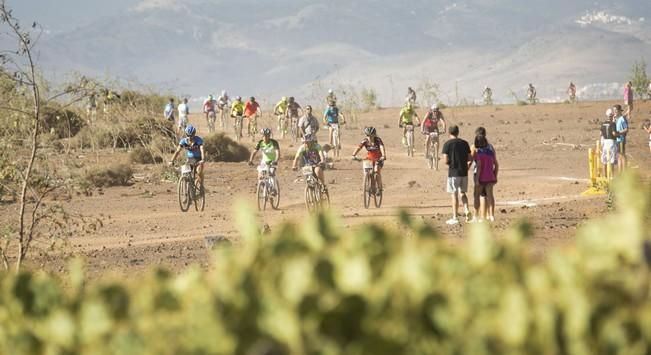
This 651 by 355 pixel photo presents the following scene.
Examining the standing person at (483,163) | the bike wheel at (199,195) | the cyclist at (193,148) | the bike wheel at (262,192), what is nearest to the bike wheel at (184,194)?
the bike wheel at (199,195)

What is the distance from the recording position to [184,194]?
23.0m

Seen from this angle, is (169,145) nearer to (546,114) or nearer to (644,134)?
(644,134)

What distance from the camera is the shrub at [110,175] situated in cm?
2984

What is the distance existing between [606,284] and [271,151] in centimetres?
1834

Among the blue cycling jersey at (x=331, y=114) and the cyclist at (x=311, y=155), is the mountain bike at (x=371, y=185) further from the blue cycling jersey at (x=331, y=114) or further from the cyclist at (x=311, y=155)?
the blue cycling jersey at (x=331, y=114)

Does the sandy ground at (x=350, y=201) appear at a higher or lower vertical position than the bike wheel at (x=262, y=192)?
lower

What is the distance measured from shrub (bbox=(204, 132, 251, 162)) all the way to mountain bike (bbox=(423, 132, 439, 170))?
20.9 ft

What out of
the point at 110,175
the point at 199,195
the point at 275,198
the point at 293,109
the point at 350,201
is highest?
the point at 293,109

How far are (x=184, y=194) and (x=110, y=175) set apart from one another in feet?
25.0

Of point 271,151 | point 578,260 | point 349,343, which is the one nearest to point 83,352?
point 349,343

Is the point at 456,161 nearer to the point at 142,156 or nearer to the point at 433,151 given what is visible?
the point at 433,151

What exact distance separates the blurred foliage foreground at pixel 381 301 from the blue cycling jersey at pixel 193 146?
719 inches

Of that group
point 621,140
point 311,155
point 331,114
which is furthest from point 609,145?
point 331,114

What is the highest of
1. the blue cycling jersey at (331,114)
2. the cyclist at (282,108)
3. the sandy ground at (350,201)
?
the cyclist at (282,108)
